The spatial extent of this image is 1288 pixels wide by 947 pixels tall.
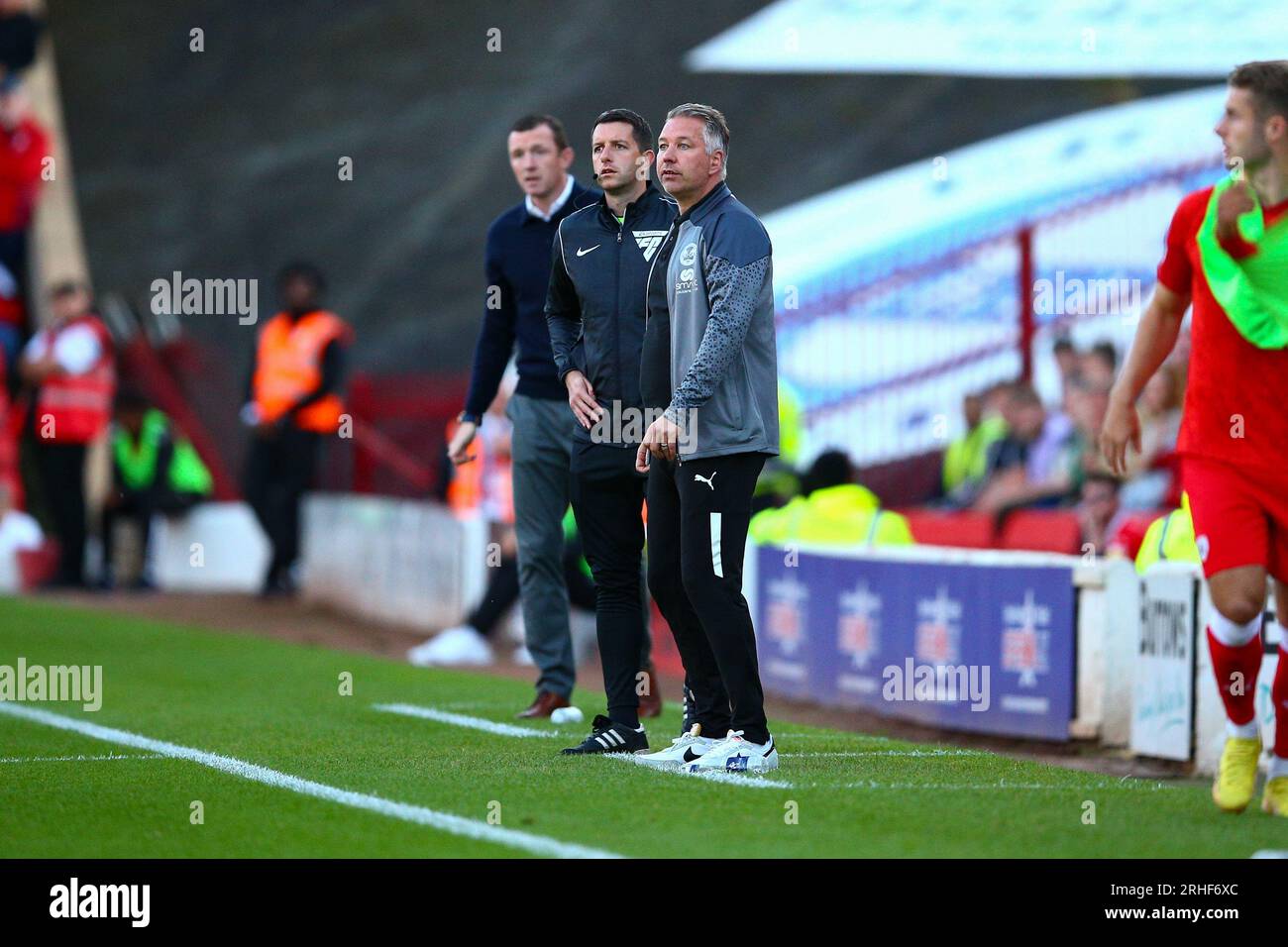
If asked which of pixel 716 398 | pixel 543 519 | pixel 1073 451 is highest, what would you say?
pixel 716 398

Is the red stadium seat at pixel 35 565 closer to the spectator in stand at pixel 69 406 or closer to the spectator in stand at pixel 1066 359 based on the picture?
the spectator in stand at pixel 69 406

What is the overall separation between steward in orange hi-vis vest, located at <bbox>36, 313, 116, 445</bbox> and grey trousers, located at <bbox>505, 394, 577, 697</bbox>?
10.6 m

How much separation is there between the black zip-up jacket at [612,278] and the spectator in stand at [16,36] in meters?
19.1

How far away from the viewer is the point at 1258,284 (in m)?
6.76

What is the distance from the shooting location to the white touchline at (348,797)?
20.1ft

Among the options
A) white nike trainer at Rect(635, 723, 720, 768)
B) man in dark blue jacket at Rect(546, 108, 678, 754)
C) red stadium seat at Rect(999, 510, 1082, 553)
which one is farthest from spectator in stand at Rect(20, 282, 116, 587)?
white nike trainer at Rect(635, 723, 720, 768)

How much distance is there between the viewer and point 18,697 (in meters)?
10.9

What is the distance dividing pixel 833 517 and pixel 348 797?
6541 millimetres

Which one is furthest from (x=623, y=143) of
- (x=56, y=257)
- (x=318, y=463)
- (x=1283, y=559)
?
(x=56, y=257)

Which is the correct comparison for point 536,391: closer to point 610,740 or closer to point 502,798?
point 610,740

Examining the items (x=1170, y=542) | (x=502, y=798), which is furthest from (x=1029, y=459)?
(x=502, y=798)

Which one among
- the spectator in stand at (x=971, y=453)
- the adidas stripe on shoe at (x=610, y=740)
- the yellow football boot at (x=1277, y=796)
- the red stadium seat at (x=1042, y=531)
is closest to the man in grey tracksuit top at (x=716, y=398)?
the adidas stripe on shoe at (x=610, y=740)

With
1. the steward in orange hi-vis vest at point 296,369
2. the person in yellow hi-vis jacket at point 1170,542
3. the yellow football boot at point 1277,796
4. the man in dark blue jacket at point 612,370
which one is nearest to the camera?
the yellow football boot at point 1277,796
